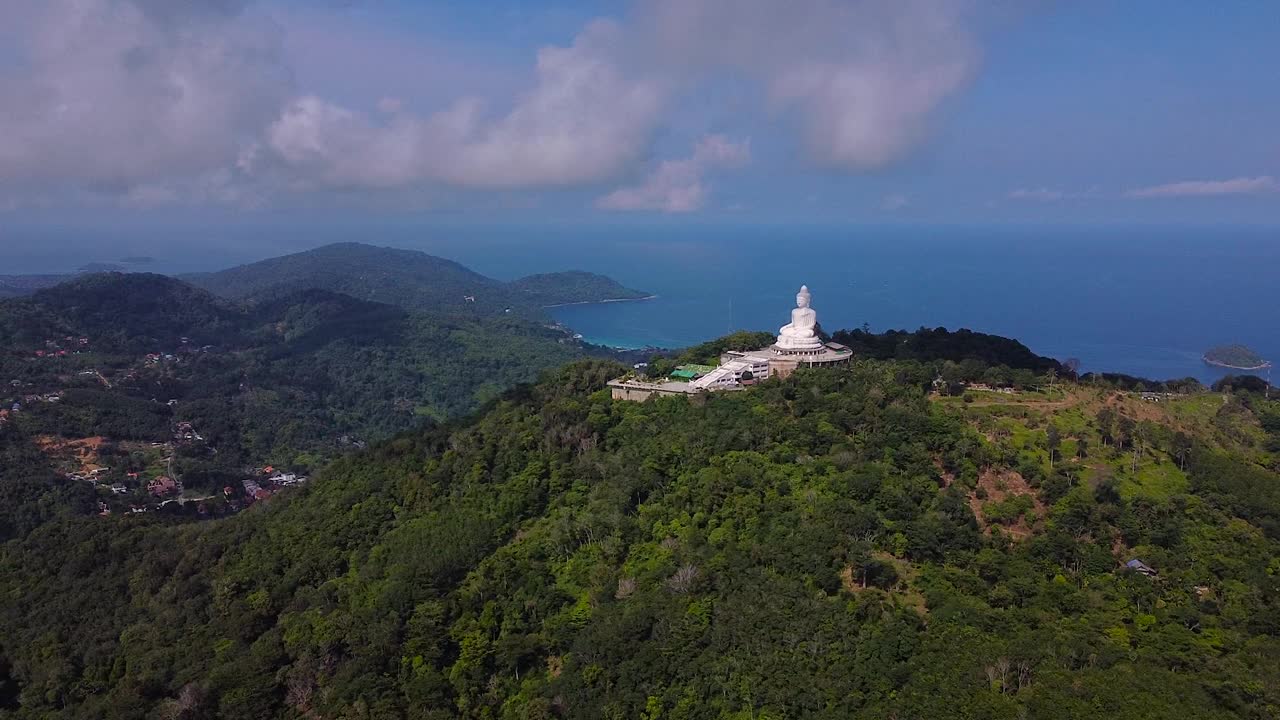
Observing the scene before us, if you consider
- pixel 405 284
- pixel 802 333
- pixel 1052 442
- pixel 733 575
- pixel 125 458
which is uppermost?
pixel 802 333

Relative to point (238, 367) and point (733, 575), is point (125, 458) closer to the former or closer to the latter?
point (238, 367)

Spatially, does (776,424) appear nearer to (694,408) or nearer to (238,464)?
(694,408)

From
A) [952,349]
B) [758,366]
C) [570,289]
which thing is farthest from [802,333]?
[570,289]

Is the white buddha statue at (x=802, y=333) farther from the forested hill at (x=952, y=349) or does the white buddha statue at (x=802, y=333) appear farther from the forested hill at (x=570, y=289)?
the forested hill at (x=570, y=289)

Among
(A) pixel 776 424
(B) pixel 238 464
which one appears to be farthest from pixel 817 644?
(B) pixel 238 464

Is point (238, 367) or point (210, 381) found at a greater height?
point (238, 367)

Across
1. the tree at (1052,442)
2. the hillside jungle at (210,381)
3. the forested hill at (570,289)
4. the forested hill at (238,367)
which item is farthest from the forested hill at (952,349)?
the forested hill at (570,289)

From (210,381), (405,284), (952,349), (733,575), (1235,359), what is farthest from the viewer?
(405,284)

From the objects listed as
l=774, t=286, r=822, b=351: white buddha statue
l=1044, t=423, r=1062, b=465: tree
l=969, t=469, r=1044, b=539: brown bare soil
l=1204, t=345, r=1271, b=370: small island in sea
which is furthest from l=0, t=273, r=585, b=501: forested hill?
l=1204, t=345, r=1271, b=370: small island in sea

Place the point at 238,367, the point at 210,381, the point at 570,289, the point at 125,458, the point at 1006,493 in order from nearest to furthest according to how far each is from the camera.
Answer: the point at 1006,493
the point at 125,458
the point at 210,381
the point at 238,367
the point at 570,289
